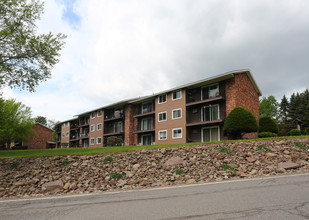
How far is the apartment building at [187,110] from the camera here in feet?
85.3

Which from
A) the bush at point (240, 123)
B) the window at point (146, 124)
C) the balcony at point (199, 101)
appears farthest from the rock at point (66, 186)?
the window at point (146, 124)

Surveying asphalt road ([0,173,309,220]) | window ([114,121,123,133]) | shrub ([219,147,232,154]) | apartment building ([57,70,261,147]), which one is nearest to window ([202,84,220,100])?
apartment building ([57,70,261,147])

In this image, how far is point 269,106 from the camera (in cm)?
5875

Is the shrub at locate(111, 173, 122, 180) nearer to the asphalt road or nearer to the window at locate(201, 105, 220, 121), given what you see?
the asphalt road

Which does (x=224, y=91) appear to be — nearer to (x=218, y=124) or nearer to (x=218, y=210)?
(x=218, y=124)

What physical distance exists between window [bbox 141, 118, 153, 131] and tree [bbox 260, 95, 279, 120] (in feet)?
112

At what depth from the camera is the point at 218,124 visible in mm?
26484

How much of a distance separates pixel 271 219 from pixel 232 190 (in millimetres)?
2734

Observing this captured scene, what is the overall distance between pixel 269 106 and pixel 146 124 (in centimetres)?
3639

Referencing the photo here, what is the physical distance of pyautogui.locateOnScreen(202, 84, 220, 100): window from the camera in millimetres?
27086

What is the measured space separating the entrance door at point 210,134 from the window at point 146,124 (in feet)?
31.9

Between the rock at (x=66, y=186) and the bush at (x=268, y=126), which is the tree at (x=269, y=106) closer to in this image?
the bush at (x=268, y=126)

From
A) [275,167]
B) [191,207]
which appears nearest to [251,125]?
[275,167]

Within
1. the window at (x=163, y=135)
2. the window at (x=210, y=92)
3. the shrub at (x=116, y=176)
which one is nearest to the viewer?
the shrub at (x=116, y=176)
